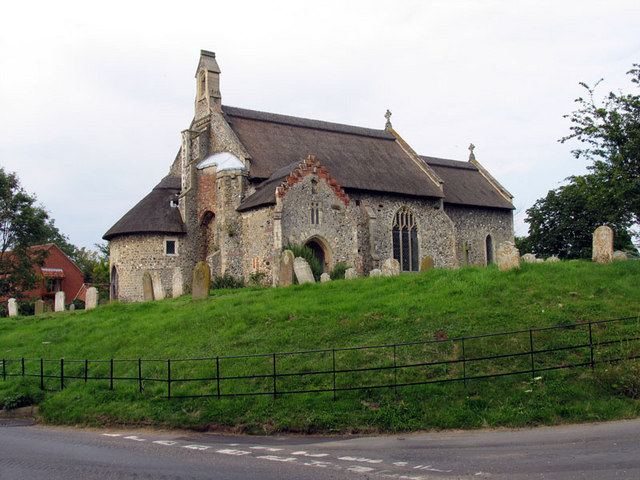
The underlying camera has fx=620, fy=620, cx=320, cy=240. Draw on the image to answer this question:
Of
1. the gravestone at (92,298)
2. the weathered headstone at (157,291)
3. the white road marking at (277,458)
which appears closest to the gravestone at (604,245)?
the white road marking at (277,458)

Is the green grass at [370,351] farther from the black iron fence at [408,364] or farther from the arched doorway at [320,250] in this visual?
the arched doorway at [320,250]

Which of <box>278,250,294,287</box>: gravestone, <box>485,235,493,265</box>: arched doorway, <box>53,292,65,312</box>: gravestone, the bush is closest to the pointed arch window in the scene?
<box>485,235,493,265</box>: arched doorway

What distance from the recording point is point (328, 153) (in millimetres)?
37406

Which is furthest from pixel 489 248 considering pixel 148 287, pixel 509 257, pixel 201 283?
pixel 201 283

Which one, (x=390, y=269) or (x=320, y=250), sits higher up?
(x=320, y=250)

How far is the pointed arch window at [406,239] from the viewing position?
36.1 meters

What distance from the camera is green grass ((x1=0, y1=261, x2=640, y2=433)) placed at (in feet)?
35.7

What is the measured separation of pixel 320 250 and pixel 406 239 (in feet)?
25.7

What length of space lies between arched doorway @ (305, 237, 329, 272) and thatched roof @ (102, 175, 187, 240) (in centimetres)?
838

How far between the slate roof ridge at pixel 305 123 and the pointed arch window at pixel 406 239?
7821mm

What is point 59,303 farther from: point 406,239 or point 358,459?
point 358,459

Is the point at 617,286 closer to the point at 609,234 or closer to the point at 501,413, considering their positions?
the point at 609,234

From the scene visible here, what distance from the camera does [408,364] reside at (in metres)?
12.5

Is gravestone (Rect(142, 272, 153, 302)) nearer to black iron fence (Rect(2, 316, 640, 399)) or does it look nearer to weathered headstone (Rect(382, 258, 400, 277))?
weathered headstone (Rect(382, 258, 400, 277))
